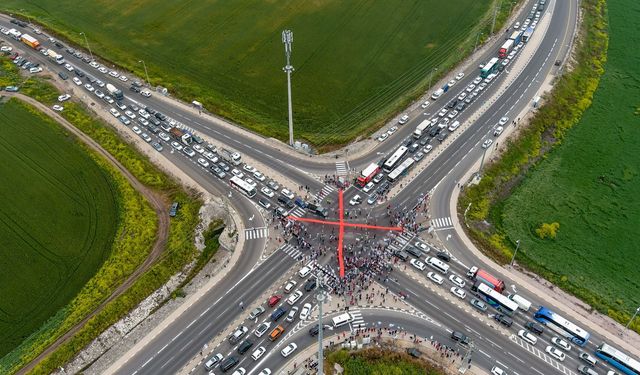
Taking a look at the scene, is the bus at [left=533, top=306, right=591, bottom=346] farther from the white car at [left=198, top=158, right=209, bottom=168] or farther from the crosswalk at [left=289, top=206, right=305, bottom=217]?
A: the white car at [left=198, top=158, right=209, bottom=168]

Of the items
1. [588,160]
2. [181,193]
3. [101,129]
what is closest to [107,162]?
[101,129]

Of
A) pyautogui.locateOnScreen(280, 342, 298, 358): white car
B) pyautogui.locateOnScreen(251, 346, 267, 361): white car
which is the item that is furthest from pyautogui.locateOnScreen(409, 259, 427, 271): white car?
pyautogui.locateOnScreen(251, 346, 267, 361): white car

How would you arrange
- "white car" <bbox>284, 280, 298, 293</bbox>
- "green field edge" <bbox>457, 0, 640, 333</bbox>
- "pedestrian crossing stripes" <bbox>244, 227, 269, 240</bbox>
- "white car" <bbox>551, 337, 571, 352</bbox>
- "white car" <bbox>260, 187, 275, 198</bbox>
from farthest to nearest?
1. "white car" <bbox>260, 187, 275, 198</bbox>
2. "pedestrian crossing stripes" <bbox>244, 227, 269, 240</bbox>
3. "green field edge" <bbox>457, 0, 640, 333</bbox>
4. "white car" <bbox>284, 280, 298, 293</bbox>
5. "white car" <bbox>551, 337, 571, 352</bbox>

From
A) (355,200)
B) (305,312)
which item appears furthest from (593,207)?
(305,312)

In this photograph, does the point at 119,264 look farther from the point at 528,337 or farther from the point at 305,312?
the point at 528,337

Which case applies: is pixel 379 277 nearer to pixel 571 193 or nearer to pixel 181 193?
pixel 181 193

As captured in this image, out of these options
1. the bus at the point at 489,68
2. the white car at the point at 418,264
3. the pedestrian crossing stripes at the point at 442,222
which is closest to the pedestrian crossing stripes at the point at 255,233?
the white car at the point at 418,264
